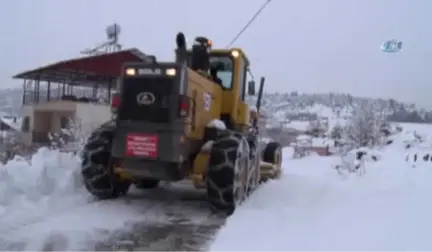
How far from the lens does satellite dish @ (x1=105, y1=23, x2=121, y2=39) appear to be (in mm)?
29428

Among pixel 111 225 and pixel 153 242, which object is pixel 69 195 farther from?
pixel 153 242

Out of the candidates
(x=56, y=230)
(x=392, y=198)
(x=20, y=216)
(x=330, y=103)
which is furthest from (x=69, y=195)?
(x=330, y=103)

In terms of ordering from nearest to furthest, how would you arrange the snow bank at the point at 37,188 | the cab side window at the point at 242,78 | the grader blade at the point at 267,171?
the snow bank at the point at 37,188 → the cab side window at the point at 242,78 → the grader blade at the point at 267,171

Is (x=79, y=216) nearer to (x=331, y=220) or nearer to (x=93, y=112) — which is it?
(x=331, y=220)

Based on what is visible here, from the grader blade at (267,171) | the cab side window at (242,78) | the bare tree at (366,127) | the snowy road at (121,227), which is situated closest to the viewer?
the snowy road at (121,227)

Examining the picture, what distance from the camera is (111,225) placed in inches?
256

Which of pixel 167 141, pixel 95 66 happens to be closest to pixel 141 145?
pixel 167 141

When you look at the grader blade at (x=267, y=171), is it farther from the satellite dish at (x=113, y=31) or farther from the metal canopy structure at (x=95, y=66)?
the satellite dish at (x=113, y=31)

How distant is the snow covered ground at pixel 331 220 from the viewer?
500 centimetres

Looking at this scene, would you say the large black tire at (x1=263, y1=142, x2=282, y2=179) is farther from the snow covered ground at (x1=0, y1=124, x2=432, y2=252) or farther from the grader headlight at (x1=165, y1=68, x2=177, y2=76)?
the grader headlight at (x1=165, y1=68, x2=177, y2=76)

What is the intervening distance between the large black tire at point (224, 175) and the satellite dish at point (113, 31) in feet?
77.0

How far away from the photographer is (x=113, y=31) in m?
29.7

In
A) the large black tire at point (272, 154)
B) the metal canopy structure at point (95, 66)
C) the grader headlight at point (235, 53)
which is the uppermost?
the metal canopy structure at point (95, 66)

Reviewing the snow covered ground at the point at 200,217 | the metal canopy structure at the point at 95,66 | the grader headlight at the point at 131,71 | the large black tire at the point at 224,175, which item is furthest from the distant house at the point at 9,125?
the large black tire at the point at 224,175
